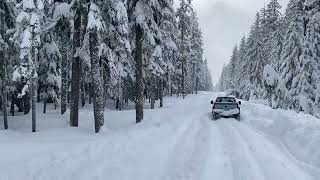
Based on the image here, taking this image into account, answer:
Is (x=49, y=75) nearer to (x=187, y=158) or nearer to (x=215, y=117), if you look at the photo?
(x=215, y=117)

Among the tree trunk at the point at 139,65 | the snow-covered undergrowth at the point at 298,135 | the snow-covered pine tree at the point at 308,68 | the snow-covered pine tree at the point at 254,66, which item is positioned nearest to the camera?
the snow-covered undergrowth at the point at 298,135

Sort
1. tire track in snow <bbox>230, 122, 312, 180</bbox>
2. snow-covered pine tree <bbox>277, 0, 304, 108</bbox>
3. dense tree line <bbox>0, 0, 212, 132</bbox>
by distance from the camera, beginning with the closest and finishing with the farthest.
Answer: tire track in snow <bbox>230, 122, 312, 180</bbox>
dense tree line <bbox>0, 0, 212, 132</bbox>
snow-covered pine tree <bbox>277, 0, 304, 108</bbox>

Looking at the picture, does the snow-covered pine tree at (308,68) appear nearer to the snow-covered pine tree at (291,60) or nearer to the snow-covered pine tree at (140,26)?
the snow-covered pine tree at (291,60)

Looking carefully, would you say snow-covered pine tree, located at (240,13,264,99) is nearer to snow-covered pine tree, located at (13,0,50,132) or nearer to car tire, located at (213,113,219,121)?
car tire, located at (213,113,219,121)

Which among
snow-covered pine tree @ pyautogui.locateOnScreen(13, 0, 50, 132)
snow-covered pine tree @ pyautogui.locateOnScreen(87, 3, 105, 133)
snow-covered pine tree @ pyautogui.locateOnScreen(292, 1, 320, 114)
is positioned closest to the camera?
snow-covered pine tree @ pyautogui.locateOnScreen(87, 3, 105, 133)

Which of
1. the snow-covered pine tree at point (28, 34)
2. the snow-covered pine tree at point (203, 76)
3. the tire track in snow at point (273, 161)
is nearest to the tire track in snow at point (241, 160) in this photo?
the tire track in snow at point (273, 161)

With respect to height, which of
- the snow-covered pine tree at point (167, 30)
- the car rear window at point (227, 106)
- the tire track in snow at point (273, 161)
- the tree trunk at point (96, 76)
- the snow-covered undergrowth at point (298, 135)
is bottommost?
the tire track in snow at point (273, 161)

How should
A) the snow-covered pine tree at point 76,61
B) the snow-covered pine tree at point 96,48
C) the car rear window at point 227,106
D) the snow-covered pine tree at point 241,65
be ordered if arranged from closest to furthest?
1. the snow-covered pine tree at point 96,48
2. the snow-covered pine tree at point 76,61
3. the car rear window at point 227,106
4. the snow-covered pine tree at point 241,65

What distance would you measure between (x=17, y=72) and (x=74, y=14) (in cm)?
594

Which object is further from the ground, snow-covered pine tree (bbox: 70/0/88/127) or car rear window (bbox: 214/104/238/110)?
snow-covered pine tree (bbox: 70/0/88/127)

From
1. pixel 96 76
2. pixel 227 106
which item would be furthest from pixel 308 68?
pixel 96 76

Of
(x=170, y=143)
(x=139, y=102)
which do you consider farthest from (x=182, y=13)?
(x=170, y=143)

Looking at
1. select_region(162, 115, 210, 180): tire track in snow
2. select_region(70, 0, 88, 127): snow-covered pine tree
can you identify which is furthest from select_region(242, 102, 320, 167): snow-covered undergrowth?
select_region(70, 0, 88, 127): snow-covered pine tree

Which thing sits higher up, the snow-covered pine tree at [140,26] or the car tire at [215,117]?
the snow-covered pine tree at [140,26]
